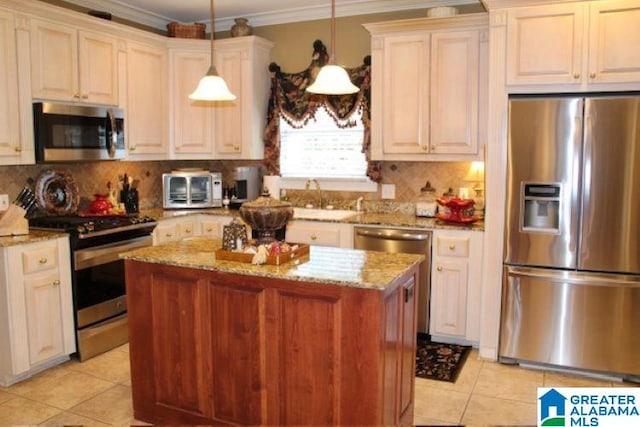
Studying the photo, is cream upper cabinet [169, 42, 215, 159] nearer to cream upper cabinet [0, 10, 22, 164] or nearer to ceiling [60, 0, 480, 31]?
ceiling [60, 0, 480, 31]

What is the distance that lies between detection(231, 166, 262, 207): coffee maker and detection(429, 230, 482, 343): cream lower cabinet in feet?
6.37

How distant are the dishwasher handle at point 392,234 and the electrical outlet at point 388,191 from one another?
2.22 ft

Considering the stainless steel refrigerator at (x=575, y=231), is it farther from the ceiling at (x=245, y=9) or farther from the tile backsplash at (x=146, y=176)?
the ceiling at (x=245, y=9)

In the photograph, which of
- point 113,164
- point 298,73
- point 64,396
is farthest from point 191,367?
point 298,73

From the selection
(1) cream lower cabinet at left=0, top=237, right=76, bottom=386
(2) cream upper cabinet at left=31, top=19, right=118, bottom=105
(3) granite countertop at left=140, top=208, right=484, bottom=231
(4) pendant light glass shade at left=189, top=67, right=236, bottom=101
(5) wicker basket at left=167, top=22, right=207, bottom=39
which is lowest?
(1) cream lower cabinet at left=0, top=237, right=76, bottom=386

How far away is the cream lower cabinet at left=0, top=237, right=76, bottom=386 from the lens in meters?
3.40

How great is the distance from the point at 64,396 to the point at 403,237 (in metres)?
2.51

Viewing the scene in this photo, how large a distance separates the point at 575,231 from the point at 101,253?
3.23 meters

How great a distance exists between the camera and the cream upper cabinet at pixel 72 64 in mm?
3803

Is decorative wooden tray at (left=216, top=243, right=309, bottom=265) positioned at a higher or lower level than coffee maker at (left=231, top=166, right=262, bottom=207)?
lower

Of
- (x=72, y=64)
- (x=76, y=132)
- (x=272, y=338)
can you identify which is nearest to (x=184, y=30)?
(x=72, y=64)

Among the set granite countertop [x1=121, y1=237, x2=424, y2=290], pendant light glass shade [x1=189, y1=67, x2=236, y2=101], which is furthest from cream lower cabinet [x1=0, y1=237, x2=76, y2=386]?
pendant light glass shade [x1=189, y1=67, x2=236, y2=101]

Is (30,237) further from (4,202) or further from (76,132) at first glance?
(76,132)

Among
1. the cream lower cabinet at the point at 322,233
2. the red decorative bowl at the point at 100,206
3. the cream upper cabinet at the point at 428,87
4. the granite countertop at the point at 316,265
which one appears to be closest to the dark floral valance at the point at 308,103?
the cream upper cabinet at the point at 428,87
